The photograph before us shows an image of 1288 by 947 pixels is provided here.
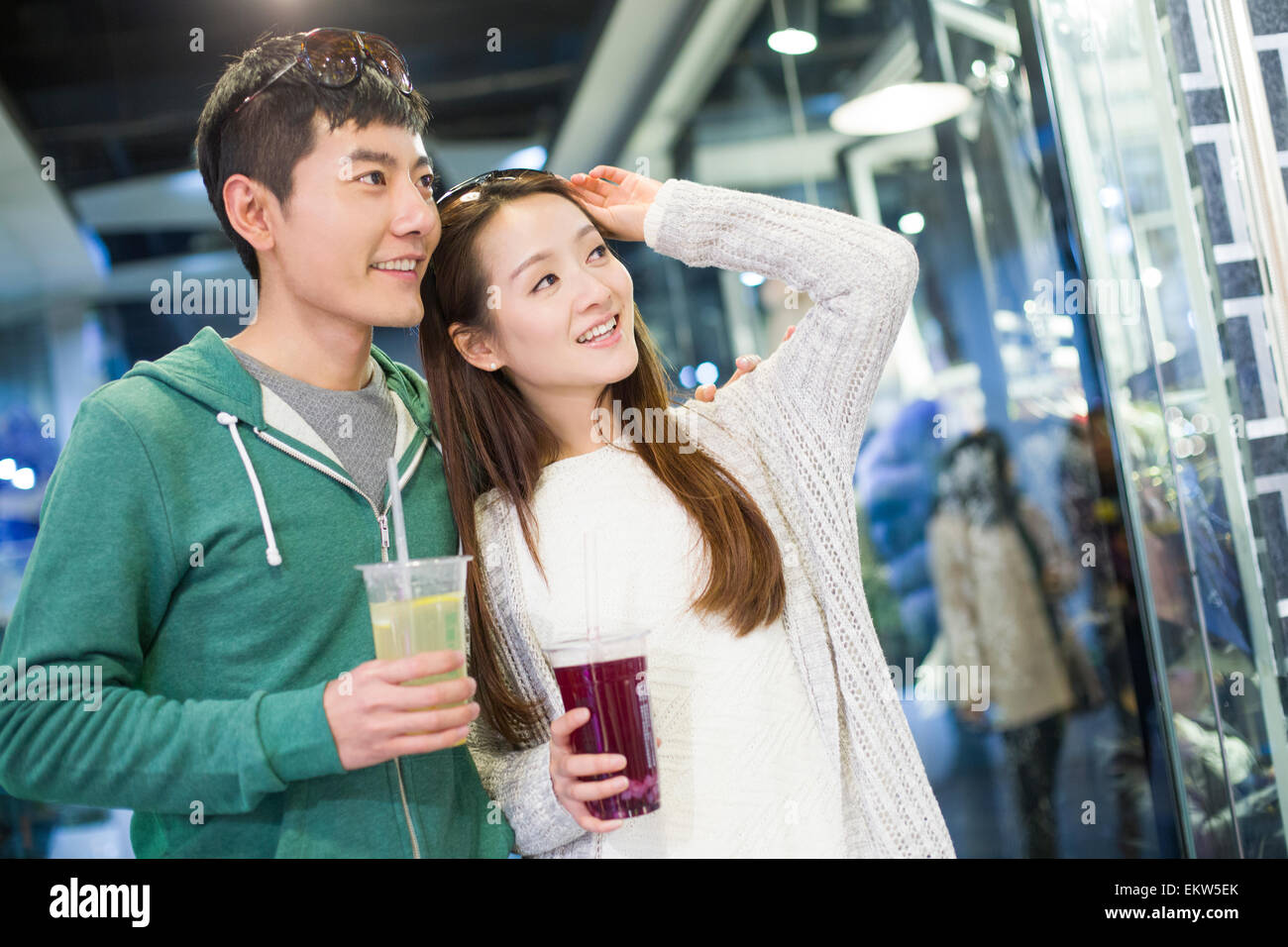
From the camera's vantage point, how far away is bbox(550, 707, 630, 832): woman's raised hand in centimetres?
121

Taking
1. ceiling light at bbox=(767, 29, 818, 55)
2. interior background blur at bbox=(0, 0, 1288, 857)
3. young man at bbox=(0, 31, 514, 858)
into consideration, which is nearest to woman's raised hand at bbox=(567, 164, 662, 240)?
young man at bbox=(0, 31, 514, 858)

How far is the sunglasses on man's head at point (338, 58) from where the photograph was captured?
55.3 inches

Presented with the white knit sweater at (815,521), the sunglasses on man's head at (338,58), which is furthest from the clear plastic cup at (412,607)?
the sunglasses on man's head at (338,58)

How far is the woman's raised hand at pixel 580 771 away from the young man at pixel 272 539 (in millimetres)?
156

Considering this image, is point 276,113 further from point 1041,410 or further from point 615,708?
point 1041,410

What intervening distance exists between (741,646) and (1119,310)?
1141 millimetres

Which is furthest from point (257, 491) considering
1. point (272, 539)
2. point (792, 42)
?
point (792, 42)

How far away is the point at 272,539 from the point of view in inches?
49.8

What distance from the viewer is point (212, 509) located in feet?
4.13

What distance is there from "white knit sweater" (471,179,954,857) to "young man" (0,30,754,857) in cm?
11

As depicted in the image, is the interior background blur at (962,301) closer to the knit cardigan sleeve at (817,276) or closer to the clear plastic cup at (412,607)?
the knit cardigan sleeve at (817,276)

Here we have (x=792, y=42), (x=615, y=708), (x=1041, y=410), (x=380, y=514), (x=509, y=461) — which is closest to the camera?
(x=615, y=708)

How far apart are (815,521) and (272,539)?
77 centimetres
